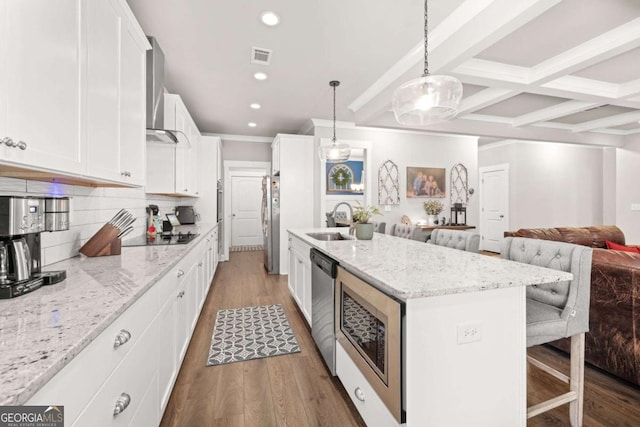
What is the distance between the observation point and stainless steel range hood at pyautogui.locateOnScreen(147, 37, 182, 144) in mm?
2361

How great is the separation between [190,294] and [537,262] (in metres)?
2.52

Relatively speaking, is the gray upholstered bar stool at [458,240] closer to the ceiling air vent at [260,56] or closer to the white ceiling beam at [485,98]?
the white ceiling beam at [485,98]

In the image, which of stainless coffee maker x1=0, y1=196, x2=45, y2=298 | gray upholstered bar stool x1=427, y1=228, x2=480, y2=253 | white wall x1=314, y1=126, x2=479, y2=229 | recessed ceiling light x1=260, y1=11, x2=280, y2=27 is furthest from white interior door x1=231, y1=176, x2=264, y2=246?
stainless coffee maker x1=0, y1=196, x2=45, y2=298

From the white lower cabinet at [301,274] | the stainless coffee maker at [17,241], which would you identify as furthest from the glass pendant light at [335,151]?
the stainless coffee maker at [17,241]

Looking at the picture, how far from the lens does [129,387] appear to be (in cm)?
104

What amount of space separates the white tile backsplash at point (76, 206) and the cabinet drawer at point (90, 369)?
88 centimetres

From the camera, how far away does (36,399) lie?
0.58 meters

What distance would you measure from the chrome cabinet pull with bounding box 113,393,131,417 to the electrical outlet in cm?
130

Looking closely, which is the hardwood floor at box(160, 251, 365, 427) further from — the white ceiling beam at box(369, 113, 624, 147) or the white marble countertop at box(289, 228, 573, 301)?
the white ceiling beam at box(369, 113, 624, 147)

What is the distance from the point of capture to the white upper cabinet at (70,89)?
897 millimetres

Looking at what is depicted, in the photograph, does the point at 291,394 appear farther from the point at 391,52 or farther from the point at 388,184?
the point at 388,184

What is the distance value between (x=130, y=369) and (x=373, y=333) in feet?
3.44

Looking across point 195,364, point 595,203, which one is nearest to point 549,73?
point 195,364

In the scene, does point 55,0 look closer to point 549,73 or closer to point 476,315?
point 476,315
